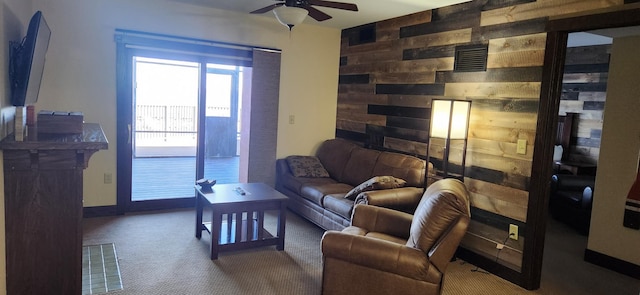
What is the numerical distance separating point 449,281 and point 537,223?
32.3 inches

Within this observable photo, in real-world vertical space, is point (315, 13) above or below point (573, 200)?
above

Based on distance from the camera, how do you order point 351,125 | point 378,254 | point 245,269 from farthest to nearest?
1. point 351,125
2. point 245,269
3. point 378,254

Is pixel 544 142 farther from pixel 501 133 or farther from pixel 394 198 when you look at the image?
pixel 394 198

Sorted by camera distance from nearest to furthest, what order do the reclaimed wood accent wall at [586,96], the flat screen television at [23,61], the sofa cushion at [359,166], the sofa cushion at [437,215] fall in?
the flat screen television at [23,61] → the sofa cushion at [437,215] → the sofa cushion at [359,166] → the reclaimed wood accent wall at [586,96]

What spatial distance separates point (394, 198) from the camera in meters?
3.63

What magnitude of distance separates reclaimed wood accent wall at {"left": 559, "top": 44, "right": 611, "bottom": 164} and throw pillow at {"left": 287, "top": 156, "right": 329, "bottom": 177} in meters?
3.72

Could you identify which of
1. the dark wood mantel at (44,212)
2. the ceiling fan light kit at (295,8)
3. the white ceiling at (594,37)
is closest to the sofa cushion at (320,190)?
the ceiling fan light kit at (295,8)

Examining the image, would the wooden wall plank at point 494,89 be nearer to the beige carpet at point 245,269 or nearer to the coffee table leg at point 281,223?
the beige carpet at point 245,269

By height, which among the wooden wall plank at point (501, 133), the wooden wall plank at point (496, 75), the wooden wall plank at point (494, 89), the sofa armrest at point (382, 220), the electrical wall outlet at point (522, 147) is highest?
the wooden wall plank at point (496, 75)

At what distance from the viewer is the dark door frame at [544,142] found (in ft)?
10.1

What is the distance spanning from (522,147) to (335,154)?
2.42 meters

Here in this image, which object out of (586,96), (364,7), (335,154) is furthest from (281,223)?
(586,96)

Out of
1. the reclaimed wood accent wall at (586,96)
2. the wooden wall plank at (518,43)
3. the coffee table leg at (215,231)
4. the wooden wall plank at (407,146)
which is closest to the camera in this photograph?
the wooden wall plank at (518,43)

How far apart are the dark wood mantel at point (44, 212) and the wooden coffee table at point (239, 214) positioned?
3.94ft
